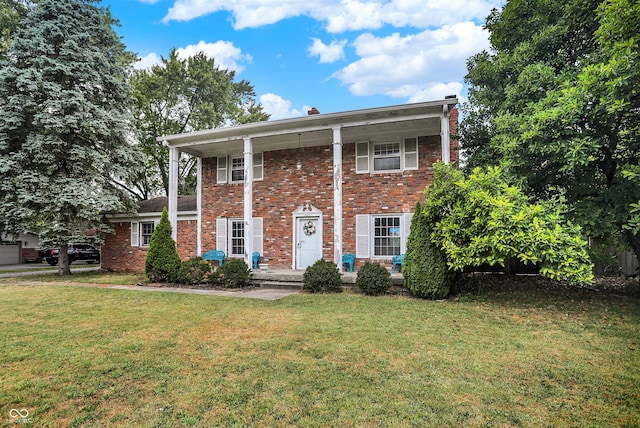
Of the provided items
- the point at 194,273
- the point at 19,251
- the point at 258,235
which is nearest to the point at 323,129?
the point at 258,235

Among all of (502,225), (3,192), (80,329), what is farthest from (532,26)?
(3,192)

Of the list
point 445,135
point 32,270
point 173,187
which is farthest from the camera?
point 32,270

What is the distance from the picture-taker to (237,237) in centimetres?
1332

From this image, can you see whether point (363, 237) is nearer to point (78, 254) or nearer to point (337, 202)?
point (337, 202)

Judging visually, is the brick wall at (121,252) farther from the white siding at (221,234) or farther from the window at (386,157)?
the window at (386,157)

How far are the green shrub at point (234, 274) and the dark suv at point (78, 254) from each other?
17283 millimetres

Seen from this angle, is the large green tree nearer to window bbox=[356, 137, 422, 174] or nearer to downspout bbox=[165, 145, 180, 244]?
downspout bbox=[165, 145, 180, 244]

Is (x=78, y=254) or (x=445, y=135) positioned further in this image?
(x=78, y=254)

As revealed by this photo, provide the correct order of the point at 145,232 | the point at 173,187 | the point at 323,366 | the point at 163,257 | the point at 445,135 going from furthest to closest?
the point at 145,232 → the point at 173,187 → the point at 163,257 → the point at 445,135 → the point at 323,366

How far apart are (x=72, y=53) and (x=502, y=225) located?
15.7 metres

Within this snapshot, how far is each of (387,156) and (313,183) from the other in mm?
2758

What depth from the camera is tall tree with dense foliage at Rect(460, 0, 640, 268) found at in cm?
600

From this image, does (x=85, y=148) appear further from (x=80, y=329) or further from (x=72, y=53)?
(x=80, y=329)

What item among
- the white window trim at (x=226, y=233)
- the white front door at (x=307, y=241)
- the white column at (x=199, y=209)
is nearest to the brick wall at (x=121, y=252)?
the white column at (x=199, y=209)
